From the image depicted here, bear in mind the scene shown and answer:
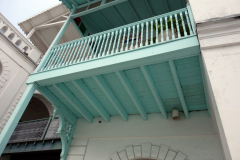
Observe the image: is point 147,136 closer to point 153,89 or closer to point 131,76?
point 153,89

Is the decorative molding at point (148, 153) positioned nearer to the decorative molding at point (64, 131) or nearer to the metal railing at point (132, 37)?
the decorative molding at point (64, 131)

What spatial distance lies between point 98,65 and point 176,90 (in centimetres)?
173

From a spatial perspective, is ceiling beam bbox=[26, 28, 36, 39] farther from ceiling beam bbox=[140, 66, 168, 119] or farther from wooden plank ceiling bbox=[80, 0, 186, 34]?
ceiling beam bbox=[140, 66, 168, 119]

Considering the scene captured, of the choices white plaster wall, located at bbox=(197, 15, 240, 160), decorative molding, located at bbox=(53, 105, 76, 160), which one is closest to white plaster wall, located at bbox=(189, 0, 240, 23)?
white plaster wall, located at bbox=(197, 15, 240, 160)

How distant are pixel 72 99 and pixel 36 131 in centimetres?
303

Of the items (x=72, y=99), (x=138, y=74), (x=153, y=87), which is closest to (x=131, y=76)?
(x=138, y=74)

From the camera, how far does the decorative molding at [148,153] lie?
3.34 metres

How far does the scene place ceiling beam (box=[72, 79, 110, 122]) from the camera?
12.0ft

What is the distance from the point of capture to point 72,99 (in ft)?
13.5

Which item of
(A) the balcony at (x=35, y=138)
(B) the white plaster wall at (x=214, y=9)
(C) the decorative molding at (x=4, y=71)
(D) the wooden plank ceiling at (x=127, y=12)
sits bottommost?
(A) the balcony at (x=35, y=138)

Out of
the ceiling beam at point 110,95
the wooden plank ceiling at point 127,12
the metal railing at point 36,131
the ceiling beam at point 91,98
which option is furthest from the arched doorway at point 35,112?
the ceiling beam at point 110,95

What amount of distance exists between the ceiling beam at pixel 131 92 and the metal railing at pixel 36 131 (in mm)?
3265

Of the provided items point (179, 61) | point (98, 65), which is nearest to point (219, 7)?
point (179, 61)

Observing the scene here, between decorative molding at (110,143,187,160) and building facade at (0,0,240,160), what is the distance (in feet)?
0.06
